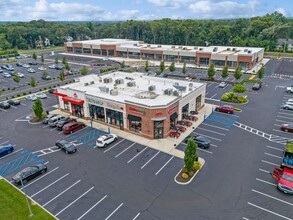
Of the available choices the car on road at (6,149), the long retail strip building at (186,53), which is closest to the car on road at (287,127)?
the car on road at (6,149)

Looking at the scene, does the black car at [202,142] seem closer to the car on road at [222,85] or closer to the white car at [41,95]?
the car on road at [222,85]

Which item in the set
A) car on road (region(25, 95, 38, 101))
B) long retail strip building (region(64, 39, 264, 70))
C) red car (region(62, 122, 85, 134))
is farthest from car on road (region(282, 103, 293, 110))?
car on road (region(25, 95, 38, 101))

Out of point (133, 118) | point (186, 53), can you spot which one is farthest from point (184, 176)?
point (186, 53)

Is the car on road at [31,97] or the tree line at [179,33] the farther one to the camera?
the tree line at [179,33]

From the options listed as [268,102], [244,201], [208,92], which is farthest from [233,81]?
[244,201]

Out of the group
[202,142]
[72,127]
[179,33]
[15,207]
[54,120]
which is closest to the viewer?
[15,207]

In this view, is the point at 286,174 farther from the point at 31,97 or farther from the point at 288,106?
the point at 31,97
